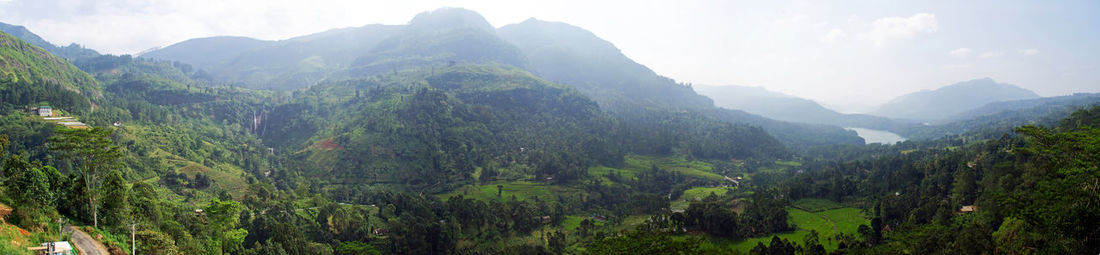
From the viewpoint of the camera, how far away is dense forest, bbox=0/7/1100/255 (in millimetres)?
26922

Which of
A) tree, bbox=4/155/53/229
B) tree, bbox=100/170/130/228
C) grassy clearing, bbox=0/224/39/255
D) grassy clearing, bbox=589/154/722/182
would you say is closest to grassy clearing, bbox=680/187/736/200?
grassy clearing, bbox=589/154/722/182

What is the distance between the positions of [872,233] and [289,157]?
96.8 meters

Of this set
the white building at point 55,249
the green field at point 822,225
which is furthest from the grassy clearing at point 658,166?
the white building at point 55,249

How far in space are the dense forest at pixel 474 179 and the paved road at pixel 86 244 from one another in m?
0.63

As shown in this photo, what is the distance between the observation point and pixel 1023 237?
25.6m

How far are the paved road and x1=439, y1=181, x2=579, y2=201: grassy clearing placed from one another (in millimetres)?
51653

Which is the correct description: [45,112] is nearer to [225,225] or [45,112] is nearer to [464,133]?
[225,225]

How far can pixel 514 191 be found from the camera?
3162 inches

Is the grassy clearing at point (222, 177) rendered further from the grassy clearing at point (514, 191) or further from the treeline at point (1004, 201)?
the treeline at point (1004, 201)

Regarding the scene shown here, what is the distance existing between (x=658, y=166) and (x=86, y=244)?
93911mm

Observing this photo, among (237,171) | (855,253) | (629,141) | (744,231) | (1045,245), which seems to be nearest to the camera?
(1045,245)

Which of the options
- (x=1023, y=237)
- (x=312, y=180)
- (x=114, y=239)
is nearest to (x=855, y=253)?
(x=1023, y=237)

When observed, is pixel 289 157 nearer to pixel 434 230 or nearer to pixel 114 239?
pixel 434 230

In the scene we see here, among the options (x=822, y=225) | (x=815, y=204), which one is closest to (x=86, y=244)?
(x=822, y=225)
